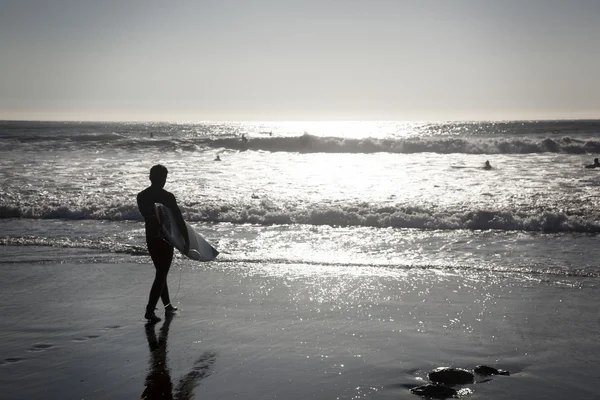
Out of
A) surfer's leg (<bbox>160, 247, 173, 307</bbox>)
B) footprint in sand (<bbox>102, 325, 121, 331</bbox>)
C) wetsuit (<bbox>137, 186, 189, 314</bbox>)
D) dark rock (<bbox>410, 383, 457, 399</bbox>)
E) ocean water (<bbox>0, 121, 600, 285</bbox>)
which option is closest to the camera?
dark rock (<bbox>410, 383, 457, 399</bbox>)

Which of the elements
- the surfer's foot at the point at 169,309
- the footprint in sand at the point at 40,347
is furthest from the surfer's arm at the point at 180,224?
the footprint in sand at the point at 40,347

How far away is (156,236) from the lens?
6.97m

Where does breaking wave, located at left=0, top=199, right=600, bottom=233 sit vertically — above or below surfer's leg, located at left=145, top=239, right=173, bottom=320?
below

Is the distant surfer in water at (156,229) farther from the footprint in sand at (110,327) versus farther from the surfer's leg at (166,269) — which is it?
the footprint in sand at (110,327)

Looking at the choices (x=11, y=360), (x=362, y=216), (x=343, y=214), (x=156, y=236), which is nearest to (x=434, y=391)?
(x=156, y=236)

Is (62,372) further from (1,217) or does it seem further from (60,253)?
(1,217)

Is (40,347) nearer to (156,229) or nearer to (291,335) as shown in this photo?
(156,229)

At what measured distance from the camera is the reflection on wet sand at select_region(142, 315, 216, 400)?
4770 millimetres

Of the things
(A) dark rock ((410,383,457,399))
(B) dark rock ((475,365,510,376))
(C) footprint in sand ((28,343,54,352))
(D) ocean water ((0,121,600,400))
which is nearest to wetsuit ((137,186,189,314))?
(D) ocean water ((0,121,600,400))

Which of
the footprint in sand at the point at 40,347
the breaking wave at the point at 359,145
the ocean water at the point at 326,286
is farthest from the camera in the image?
the breaking wave at the point at 359,145

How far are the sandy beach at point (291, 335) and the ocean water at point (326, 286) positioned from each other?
0.10 ft

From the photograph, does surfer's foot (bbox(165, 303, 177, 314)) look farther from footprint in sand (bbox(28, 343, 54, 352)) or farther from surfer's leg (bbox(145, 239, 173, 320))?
footprint in sand (bbox(28, 343, 54, 352))

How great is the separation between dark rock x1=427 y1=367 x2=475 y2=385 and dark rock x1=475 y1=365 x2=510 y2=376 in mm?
161

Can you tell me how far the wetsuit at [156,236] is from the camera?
6945mm
